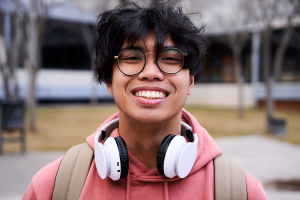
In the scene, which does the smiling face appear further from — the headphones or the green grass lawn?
the green grass lawn

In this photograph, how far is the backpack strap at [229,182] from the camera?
1403mm

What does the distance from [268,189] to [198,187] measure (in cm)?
385

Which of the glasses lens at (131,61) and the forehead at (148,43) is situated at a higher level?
the forehead at (148,43)

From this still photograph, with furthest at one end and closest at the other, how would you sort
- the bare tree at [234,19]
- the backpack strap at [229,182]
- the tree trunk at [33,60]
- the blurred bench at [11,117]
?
the bare tree at [234,19], the tree trunk at [33,60], the blurred bench at [11,117], the backpack strap at [229,182]

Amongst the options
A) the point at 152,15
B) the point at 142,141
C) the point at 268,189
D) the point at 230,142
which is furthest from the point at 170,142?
the point at 230,142

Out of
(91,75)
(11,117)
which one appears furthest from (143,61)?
(91,75)

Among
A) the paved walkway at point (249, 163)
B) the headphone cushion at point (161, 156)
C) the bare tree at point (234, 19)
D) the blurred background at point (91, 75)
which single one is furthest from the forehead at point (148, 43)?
the bare tree at point (234, 19)

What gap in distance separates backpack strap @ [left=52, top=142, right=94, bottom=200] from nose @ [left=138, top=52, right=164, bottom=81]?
0.60m

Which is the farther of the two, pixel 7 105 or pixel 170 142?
pixel 7 105

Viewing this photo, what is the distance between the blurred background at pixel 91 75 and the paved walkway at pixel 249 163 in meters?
0.42

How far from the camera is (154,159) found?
1.62 meters

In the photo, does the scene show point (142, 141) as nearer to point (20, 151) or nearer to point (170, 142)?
point (170, 142)

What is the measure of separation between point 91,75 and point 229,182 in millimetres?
12502

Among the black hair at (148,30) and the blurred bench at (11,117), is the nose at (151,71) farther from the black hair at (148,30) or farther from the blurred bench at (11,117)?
the blurred bench at (11,117)
